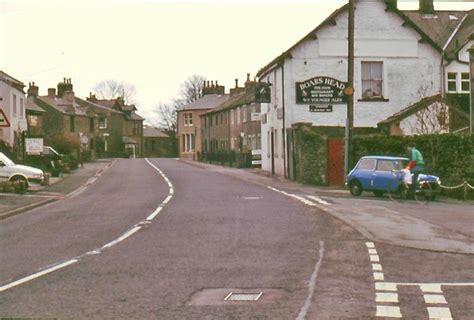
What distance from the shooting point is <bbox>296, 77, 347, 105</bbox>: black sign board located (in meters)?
41.3

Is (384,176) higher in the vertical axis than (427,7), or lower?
lower

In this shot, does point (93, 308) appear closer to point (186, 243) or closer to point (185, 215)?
point (186, 243)

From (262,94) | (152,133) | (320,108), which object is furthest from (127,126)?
(320,108)

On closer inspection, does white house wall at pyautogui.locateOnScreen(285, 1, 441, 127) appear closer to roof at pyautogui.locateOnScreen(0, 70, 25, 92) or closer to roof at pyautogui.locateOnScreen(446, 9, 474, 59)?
roof at pyautogui.locateOnScreen(446, 9, 474, 59)

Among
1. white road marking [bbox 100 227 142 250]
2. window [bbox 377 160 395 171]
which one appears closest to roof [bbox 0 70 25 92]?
window [bbox 377 160 395 171]

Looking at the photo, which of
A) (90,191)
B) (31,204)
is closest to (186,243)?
(31,204)

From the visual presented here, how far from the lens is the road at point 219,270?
869cm

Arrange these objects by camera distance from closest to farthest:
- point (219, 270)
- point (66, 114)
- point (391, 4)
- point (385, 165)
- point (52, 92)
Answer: point (219, 270) < point (385, 165) < point (391, 4) < point (66, 114) < point (52, 92)

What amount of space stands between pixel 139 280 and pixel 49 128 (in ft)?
256

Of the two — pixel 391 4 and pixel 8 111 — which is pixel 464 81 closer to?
pixel 391 4

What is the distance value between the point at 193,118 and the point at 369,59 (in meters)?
70.2

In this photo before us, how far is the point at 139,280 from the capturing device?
10.6m

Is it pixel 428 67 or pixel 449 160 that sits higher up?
pixel 428 67

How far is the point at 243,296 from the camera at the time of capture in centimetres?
938
